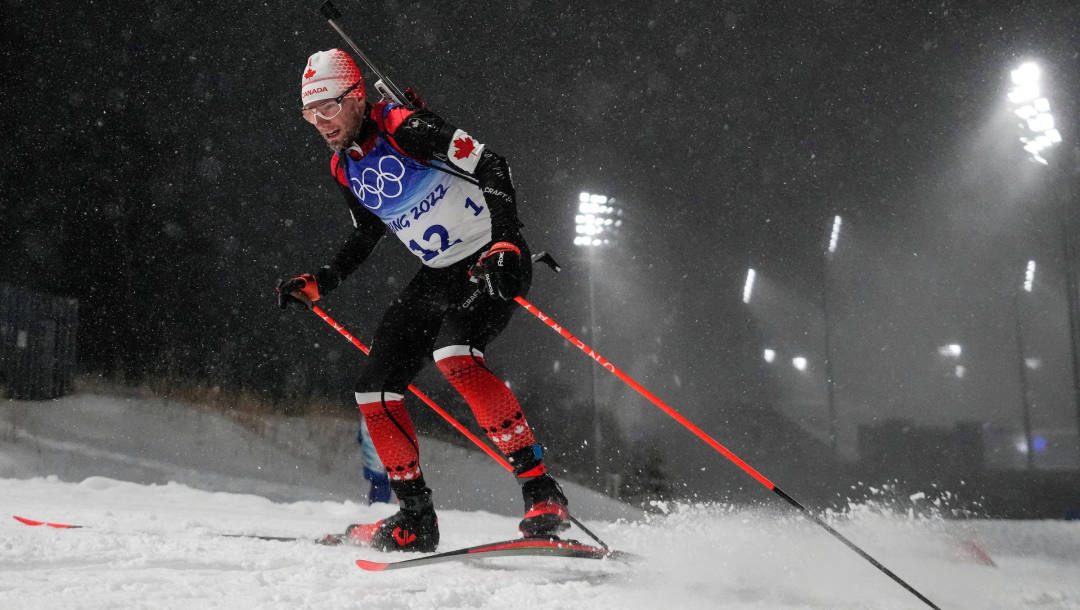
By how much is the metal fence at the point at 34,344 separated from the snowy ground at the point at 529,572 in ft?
9.16

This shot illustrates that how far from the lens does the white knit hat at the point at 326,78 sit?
194 cm

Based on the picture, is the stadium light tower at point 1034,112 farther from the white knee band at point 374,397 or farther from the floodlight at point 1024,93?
the white knee band at point 374,397

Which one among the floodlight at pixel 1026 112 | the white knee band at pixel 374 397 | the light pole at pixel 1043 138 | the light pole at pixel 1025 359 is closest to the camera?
the white knee band at pixel 374 397

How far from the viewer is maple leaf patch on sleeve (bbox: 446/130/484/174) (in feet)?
6.30

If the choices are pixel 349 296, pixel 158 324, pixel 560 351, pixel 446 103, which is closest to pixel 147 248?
pixel 158 324

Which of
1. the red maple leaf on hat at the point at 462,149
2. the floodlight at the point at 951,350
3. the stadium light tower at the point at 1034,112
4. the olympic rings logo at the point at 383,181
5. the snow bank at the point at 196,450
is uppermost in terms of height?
the stadium light tower at the point at 1034,112

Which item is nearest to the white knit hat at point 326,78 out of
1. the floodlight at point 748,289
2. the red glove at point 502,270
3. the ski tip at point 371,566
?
the red glove at point 502,270

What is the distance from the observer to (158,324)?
5.61 meters

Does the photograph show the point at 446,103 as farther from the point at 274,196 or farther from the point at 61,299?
the point at 61,299

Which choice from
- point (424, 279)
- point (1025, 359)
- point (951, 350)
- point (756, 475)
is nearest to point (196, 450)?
point (424, 279)

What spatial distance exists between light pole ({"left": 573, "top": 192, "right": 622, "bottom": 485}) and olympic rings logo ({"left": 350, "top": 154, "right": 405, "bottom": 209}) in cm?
374

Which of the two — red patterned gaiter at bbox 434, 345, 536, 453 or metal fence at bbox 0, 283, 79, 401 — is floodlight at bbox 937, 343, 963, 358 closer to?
red patterned gaiter at bbox 434, 345, 536, 453

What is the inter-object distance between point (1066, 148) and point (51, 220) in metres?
8.52

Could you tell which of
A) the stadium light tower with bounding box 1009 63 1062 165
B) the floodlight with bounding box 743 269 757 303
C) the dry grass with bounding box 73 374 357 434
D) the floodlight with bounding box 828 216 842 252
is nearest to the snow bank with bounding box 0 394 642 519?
the dry grass with bounding box 73 374 357 434
